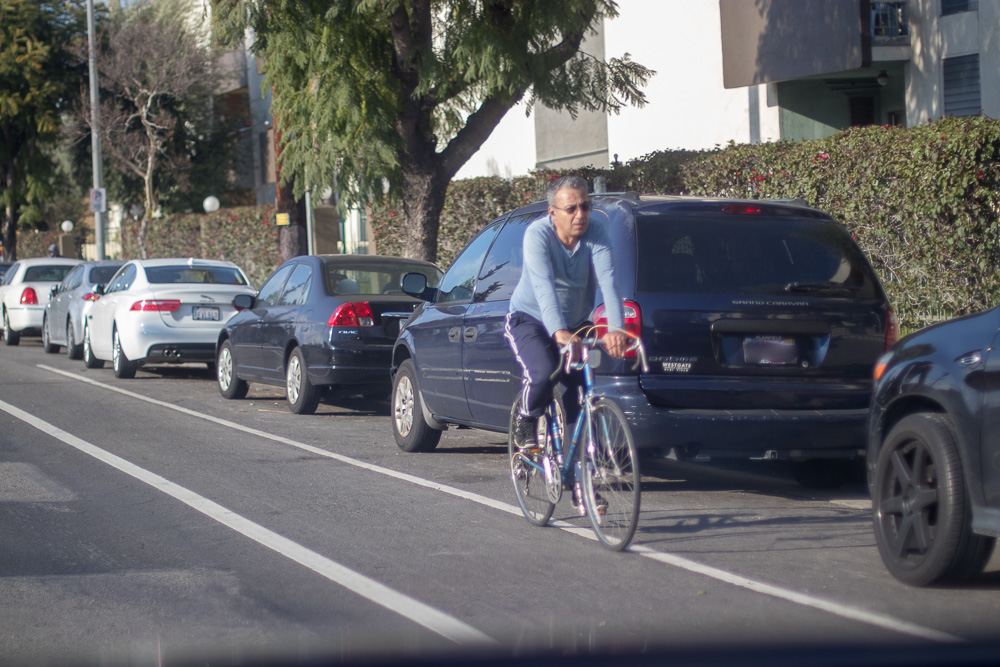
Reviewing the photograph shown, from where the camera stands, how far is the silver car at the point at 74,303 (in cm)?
1900

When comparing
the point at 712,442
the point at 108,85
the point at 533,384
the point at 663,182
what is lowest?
the point at 712,442

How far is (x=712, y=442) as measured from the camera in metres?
6.84

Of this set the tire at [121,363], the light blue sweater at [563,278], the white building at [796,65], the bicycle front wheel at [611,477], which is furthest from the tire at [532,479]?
the white building at [796,65]

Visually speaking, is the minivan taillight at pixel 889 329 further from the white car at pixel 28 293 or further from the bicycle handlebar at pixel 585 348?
the white car at pixel 28 293

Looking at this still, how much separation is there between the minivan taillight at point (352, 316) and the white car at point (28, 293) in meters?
13.0

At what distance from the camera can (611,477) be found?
5.97m

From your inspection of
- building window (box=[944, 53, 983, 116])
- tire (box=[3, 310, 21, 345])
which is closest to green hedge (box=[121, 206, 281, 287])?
tire (box=[3, 310, 21, 345])

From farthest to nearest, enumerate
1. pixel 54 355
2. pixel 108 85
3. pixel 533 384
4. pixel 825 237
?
1. pixel 108 85
2. pixel 54 355
3. pixel 825 237
4. pixel 533 384

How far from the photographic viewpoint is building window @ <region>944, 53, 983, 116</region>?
20.4m

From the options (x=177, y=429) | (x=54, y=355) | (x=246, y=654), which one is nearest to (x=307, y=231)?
(x=54, y=355)

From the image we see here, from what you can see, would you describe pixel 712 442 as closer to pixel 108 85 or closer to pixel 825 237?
pixel 825 237

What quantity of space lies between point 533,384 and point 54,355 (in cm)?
1654

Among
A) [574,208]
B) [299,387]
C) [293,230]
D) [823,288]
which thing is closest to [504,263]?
[574,208]

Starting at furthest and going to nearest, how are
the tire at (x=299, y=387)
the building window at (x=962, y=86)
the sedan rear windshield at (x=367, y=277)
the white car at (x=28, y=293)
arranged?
the white car at (x=28, y=293)
the building window at (x=962, y=86)
the sedan rear windshield at (x=367, y=277)
the tire at (x=299, y=387)
